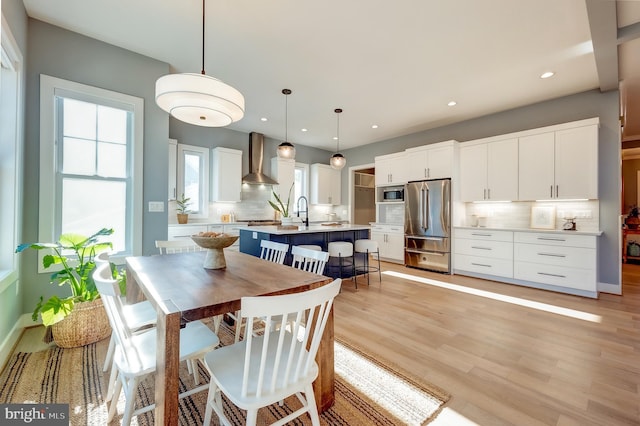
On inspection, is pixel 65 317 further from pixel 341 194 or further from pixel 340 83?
pixel 341 194

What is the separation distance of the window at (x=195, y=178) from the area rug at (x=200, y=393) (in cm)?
336

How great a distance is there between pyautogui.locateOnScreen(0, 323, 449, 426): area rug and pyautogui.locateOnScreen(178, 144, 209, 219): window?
3357mm

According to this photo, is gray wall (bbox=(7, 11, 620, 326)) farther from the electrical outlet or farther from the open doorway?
the open doorway

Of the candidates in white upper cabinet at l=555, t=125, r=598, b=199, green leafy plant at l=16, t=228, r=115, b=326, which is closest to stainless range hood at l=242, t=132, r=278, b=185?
green leafy plant at l=16, t=228, r=115, b=326

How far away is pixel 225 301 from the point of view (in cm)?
118

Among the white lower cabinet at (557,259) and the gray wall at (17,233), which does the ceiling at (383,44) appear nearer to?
the gray wall at (17,233)

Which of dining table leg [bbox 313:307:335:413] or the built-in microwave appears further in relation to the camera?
the built-in microwave

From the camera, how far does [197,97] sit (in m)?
1.63

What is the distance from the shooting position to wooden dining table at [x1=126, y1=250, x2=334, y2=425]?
103 centimetres

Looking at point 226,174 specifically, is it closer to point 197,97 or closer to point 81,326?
point 81,326

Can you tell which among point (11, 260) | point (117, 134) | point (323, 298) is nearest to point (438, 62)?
point (323, 298)

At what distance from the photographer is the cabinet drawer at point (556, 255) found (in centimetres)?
350

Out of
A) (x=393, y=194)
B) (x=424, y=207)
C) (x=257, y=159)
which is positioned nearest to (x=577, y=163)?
(x=424, y=207)

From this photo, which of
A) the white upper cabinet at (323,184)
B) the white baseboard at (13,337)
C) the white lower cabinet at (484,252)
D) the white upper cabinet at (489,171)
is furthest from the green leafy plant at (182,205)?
the white upper cabinet at (489,171)
